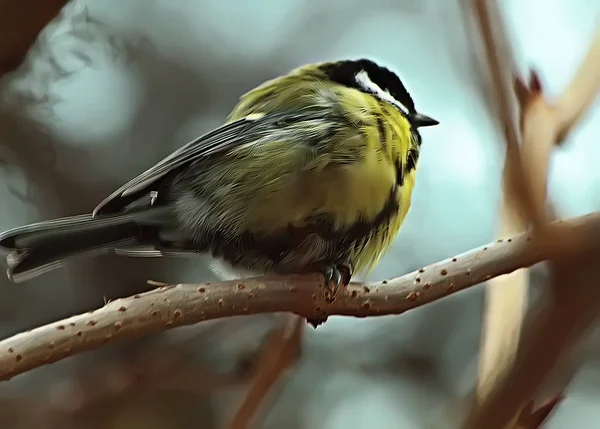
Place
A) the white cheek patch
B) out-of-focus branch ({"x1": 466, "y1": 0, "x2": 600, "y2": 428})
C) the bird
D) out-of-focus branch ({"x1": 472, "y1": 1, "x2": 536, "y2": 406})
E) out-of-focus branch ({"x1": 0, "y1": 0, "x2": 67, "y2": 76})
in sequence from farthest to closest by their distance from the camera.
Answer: the white cheek patch
the bird
out-of-focus branch ({"x1": 0, "y1": 0, "x2": 67, "y2": 76})
out-of-focus branch ({"x1": 472, "y1": 1, "x2": 536, "y2": 406})
out-of-focus branch ({"x1": 466, "y1": 0, "x2": 600, "y2": 428})

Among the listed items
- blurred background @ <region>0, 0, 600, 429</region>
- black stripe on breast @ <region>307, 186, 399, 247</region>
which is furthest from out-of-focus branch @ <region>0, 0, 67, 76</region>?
black stripe on breast @ <region>307, 186, 399, 247</region>

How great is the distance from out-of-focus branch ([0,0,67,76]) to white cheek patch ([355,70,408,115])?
347 millimetres

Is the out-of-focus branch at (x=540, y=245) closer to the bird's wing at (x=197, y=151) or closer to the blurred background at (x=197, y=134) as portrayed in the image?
the blurred background at (x=197, y=134)

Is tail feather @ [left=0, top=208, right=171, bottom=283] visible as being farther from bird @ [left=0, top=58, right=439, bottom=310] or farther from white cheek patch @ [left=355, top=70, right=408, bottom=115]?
white cheek patch @ [left=355, top=70, right=408, bottom=115]

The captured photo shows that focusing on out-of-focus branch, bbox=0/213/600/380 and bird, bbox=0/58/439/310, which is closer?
out-of-focus branch, bbox=0/213/600/380

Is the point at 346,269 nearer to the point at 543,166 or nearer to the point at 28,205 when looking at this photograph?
the point at 543,166

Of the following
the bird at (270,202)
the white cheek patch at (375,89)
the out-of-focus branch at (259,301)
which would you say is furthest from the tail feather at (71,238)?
the white cheek patch at (375,89)

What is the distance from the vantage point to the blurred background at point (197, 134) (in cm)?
82

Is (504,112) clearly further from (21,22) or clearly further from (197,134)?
(197,134)

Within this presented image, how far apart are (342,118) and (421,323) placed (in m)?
0.54

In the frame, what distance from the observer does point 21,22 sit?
1.74 ft

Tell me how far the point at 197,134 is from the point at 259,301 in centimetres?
51

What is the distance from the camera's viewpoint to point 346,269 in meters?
0.69

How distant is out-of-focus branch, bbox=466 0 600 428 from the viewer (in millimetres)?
292
